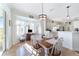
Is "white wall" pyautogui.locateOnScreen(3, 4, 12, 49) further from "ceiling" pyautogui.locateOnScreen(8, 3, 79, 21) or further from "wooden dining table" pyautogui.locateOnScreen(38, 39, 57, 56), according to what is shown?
"wooden dining table" pyautogui.locateOnScreen(38, 39, 57, 56)

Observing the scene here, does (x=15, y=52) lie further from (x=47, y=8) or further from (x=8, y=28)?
(x=47, y=8)

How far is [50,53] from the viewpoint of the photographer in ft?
7.67

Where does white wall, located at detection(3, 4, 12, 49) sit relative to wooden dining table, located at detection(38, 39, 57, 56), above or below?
above

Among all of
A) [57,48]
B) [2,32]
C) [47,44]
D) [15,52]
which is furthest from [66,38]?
[2,32]

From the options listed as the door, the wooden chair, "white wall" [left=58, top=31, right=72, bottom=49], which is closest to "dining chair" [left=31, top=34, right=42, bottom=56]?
the wooden chair

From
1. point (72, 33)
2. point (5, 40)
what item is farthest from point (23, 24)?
point (72, 33)

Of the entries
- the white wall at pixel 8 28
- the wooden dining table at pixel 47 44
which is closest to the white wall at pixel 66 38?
the wooden dining table at pixel 47 44

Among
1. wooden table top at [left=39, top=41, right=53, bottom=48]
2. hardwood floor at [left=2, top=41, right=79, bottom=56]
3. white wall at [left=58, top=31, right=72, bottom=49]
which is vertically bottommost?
hardwood floor at [left=2, top=41, right=79, bottom=56]

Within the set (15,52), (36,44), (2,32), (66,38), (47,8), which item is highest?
(47,8)

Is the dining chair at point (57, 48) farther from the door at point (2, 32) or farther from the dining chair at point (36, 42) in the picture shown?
the door at point (2, 32)

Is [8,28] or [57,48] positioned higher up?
[8,28]

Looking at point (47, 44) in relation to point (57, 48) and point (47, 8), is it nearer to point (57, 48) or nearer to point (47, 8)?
point (57, 48)

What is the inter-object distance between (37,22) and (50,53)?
69cm

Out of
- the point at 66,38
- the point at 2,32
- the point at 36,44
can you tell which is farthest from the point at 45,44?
the point at 2,32
